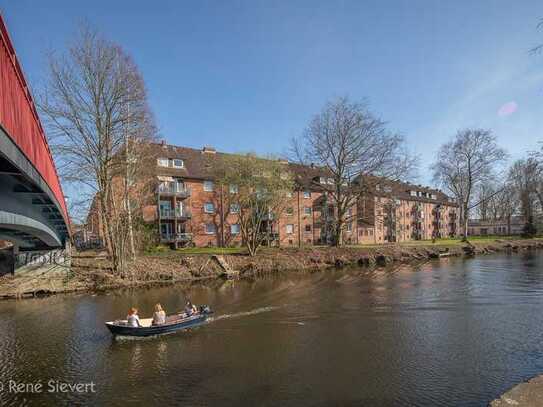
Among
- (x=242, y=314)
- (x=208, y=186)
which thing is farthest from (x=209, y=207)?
(x=242, y=314)

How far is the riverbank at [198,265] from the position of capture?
26.3 metres

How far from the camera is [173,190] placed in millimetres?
42031

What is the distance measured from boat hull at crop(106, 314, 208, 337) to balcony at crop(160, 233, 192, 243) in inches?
995

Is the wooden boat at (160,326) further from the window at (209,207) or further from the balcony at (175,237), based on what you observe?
the window at (209,207)

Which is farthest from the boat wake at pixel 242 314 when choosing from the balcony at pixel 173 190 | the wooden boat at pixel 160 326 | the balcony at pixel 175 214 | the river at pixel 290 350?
the balcony at pixel 173 190

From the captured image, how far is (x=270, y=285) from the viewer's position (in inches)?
1101

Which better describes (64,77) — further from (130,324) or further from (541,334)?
(541,334)

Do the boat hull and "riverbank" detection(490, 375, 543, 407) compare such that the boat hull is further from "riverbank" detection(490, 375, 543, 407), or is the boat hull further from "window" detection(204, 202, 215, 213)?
"window" detection(204, 202, 215, 213)

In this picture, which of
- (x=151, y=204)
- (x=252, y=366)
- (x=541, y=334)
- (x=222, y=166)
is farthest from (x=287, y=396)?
(x=151, y=204)

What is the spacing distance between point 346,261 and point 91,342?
31.2 meters

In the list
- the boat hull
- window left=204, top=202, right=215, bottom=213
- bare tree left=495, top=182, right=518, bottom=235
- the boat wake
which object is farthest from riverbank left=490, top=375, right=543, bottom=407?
bare tree left=495, top=182, right=518, bottom=235

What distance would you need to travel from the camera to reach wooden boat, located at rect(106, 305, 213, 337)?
49.4ft

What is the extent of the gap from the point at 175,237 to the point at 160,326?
26402 mm

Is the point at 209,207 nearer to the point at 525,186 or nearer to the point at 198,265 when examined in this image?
the point at 198,265
